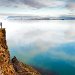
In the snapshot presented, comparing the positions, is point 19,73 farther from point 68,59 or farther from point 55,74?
point 68,59

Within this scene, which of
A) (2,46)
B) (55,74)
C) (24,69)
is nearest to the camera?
(2,46)

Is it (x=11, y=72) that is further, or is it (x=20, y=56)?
(x=20, y=56)

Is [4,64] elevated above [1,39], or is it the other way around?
[1,39]

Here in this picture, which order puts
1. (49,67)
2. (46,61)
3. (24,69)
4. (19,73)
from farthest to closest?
1. (46,61)
2. (49,67)
3. (24,69)
4. (19,73)

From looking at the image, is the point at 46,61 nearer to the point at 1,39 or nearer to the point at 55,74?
the point at 55,74

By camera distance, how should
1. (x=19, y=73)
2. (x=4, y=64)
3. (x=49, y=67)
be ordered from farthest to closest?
(x=49, y=67) → (x=19, y=73) → (x=4, y=64)

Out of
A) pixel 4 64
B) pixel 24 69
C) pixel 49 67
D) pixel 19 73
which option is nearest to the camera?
pixel 4 64

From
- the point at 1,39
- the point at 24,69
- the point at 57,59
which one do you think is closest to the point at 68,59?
the point at 57,59

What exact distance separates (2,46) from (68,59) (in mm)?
30470

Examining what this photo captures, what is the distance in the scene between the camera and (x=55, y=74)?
140ft

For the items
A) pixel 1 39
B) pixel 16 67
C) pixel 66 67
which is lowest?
pixel 66 67

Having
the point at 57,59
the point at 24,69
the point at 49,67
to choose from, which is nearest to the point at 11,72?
the point at 24,69

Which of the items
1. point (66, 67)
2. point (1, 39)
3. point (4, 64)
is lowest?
point (66, 67)

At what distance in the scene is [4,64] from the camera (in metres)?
25.1
